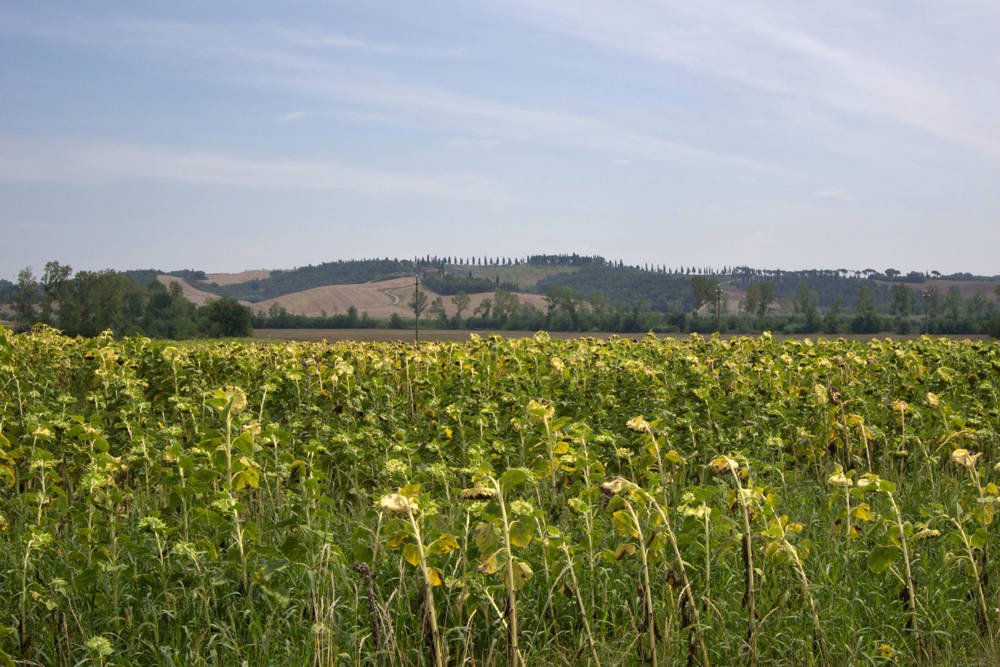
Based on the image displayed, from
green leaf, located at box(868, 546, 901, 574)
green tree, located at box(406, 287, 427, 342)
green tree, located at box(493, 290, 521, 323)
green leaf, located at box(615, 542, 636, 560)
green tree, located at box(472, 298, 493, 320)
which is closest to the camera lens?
green leaf, located at box(615, 542, 636, 560)

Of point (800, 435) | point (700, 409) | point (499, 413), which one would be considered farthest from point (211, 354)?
point (800, 435)

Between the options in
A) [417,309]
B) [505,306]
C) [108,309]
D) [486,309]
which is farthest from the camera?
[486,309]

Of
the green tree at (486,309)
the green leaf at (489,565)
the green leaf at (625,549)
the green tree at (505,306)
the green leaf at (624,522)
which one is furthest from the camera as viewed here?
the green tree at (505,306)

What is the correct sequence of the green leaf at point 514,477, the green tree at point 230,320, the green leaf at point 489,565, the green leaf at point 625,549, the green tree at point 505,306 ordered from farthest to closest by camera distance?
1. the green tree at point 505,306
2. the green tree at point 230,320
3. the green leaf at point 625,549
4. the green leaf at point 514,477
5. the green leaf at point 489,565

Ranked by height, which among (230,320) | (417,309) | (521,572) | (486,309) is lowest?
(521,572)

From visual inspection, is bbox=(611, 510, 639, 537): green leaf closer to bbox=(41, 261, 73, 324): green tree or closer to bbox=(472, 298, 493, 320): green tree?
bbox=(41, 261, 73, 324): green tree

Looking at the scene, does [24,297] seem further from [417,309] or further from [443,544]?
[443,544]

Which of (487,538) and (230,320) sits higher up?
(230,320)

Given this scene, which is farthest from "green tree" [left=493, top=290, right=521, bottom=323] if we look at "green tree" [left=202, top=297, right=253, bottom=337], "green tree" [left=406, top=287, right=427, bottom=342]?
"green tree" [left=202, top=297, right=253, bottom=337]

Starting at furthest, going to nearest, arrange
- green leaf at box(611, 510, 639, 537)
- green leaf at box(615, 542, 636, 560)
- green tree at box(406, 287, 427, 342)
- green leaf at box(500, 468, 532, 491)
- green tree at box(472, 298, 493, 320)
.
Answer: green tree at box(472, 298, 493, 320)
green tree at box(406, 287, 427, 342)
green leaf at box(615, 542, 636, 560)
green leaf at box(611, 510, 639, 537)
green leaf at box(500, 468, 532, 491)

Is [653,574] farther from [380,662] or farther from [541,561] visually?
[380,662]

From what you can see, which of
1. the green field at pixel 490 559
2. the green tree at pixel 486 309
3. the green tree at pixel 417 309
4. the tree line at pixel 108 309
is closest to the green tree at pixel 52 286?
the tree line at pixel 108 309

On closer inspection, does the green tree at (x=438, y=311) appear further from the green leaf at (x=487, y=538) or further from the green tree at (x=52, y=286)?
the green leaf at (x=487, y=538)

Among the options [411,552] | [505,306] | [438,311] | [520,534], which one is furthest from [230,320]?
[520,534]
